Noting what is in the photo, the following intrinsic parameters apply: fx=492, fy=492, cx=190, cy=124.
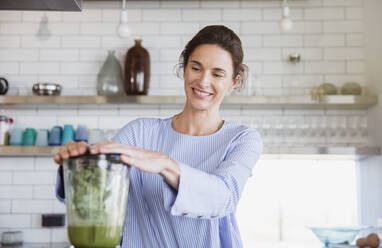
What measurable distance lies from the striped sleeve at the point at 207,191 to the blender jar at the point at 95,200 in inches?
6.4

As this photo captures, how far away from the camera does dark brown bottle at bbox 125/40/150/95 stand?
406 cm

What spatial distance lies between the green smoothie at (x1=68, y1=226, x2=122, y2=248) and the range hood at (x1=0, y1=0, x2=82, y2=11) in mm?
1064

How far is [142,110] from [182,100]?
491mm

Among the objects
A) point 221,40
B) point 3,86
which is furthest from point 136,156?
point 3,86

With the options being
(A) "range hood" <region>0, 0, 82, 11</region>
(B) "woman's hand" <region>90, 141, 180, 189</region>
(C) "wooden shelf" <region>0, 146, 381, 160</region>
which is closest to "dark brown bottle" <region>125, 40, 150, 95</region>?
(C) "wooden shelf" <region>0, 146, 381, 160</region>

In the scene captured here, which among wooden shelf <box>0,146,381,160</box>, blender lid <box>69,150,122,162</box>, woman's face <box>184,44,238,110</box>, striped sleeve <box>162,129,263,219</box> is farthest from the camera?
wooden shelf <box>0,146,381,160</box>

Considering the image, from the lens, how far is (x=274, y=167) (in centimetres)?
433

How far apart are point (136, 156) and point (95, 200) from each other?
5.1 inches

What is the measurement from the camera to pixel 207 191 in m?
1.19

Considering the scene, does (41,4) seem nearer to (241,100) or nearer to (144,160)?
(144,160)

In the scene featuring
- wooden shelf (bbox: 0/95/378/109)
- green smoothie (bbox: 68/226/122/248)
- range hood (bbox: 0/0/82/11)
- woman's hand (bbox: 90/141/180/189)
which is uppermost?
range hood (bbox: 0/0/82/11)

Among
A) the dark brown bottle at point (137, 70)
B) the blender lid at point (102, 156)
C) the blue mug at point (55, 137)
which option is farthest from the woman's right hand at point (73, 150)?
the blue mug at point (55, 137)

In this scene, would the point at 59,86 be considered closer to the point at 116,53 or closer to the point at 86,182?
the point at 116,53

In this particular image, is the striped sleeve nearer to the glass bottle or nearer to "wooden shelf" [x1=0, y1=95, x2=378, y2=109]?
"wooden shelf" [x1=0, y1=95, x2=378, y2=109]
